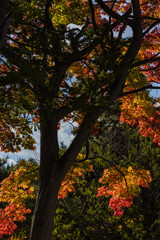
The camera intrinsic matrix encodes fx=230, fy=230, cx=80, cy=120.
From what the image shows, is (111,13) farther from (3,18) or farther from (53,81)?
(3,18)

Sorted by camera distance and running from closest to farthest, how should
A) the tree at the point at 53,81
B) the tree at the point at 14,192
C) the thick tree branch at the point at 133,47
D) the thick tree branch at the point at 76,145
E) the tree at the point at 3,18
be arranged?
the tree at the point at 3,18 → the tree at the point at 53,81 → the thick tree branch at the point at 76,145 → the thick tree branch at the point at 133,47 → the tree at the point at 14,192

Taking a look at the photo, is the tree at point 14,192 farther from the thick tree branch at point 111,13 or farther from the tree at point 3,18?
the thick tree branch at point 111,13

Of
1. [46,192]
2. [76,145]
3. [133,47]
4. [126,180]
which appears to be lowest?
[46,192]

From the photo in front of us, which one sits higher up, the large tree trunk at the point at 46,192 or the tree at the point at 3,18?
the tree at the point at 3,18

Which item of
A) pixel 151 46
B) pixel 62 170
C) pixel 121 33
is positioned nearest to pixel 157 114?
pixel 151 46

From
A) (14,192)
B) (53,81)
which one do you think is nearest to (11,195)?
(14,192)

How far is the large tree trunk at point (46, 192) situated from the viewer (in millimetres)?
4371

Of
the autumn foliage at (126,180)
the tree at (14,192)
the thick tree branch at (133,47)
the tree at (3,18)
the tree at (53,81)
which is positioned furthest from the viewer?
the autumn foliage at (126,180)

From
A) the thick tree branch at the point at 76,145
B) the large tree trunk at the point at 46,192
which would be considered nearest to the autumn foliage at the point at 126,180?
the thick tree branch at the point at 76,145

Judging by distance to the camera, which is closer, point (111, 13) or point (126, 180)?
point (111, 13)

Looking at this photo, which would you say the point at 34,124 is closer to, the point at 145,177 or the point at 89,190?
the point at 145,177

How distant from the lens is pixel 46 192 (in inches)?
176

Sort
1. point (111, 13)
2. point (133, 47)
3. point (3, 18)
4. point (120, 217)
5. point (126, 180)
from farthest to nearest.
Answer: point (120, 217), point (126, 180), point (133, 47), point (111, 13), point (3, 18)

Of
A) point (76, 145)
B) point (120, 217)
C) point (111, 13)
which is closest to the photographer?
point (76, 145)
